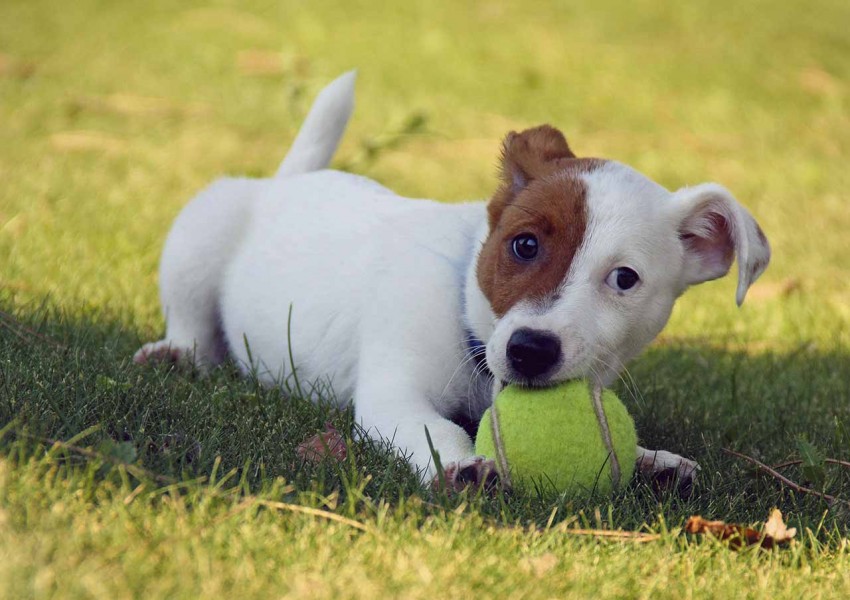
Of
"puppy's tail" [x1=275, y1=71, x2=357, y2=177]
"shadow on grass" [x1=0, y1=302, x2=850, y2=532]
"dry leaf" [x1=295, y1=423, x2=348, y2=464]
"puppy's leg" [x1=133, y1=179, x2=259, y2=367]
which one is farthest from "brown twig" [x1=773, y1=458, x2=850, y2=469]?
"puppy's tail" [x1=275, y1=71, x2=357, y2=177]

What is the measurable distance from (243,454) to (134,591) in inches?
35.8

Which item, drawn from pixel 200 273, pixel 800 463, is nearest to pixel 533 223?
pixel 800 463

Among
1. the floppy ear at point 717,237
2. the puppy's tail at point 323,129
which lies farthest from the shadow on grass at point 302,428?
the puppy's tail at point 323,129

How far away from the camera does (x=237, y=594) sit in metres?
2.16

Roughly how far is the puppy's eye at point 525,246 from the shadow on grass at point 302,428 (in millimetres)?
674

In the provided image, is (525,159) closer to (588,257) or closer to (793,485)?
(588,257)

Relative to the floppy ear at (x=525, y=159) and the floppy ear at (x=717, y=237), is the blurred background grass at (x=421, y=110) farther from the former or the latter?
the floppy ear at (x=717, y=237)

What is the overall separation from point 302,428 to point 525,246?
34.1 inches

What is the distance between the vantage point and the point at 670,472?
3.23 m

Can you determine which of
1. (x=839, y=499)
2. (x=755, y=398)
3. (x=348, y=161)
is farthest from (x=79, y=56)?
(x=839, y=499)

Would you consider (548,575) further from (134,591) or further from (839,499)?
(839,499)

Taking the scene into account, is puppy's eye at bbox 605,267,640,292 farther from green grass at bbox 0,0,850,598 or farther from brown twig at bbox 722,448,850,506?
brown twig at bbox 722,448,850,506

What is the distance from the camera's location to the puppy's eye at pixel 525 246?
314 centimetres

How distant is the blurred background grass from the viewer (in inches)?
243
